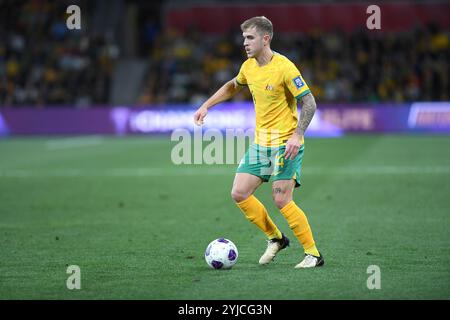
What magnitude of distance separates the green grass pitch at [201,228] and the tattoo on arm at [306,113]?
4.39ft

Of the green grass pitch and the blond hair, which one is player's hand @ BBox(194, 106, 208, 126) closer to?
the blond hair

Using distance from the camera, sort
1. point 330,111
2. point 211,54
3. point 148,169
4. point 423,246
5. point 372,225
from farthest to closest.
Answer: point 211,54 < point 330,111 < point 148,169 < point 372,225 < point 423,246

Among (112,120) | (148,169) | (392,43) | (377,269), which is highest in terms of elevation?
(392,43)

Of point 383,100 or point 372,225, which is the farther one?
point 383,100

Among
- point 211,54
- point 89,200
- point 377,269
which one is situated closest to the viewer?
point 377,269

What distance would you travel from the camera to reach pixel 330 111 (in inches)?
1092

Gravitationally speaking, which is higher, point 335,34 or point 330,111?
point 335,34

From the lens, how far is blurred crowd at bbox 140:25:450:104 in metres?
29.0

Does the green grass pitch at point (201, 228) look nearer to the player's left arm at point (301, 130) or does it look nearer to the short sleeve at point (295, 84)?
the player's left arm at point (301, 130)

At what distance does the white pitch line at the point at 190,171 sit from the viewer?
56.3 ft

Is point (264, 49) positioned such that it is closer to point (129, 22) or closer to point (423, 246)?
point (423, 246)

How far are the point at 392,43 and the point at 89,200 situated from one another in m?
19.3

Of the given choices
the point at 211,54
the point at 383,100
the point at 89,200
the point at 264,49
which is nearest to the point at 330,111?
the point at 383,100

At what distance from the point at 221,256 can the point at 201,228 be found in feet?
9.60
